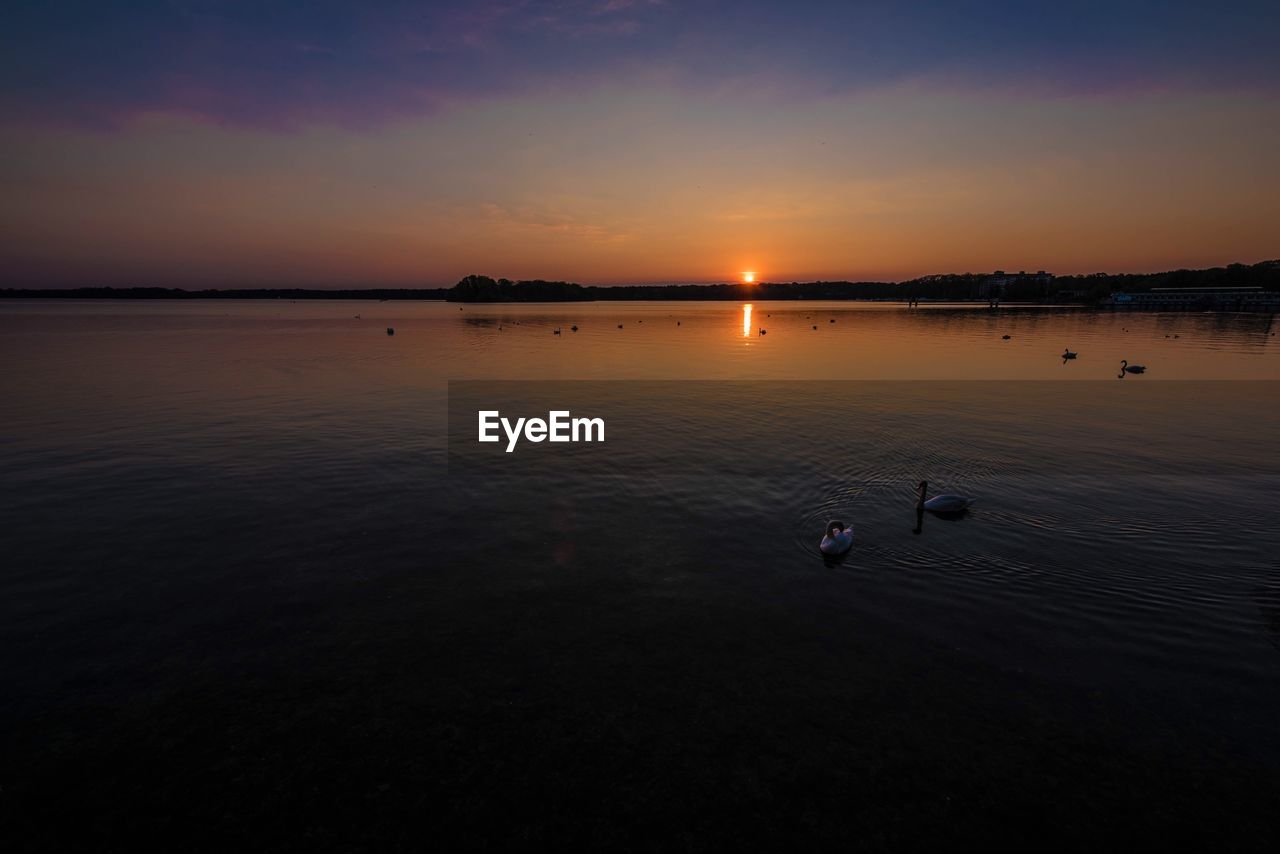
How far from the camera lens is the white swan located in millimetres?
14983

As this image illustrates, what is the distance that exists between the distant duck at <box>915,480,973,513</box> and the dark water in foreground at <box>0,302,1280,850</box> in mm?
640

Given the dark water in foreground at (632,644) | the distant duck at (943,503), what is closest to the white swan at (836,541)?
the dark water in foreground at (632,644)

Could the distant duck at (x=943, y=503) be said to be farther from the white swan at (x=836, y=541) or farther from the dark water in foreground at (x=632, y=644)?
the white swan at (x=836, y=541)

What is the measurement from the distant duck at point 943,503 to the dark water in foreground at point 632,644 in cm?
64

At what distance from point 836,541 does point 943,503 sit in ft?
16.6

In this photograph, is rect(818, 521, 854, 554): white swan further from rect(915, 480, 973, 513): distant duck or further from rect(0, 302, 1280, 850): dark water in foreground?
rect(915, 480, 973, 513): distant duck

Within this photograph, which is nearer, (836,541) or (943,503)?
(836,541)

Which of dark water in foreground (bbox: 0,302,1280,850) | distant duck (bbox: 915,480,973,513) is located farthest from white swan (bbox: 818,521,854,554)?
distant duck (bbox: 915,480,973,513)

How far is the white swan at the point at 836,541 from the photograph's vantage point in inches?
590

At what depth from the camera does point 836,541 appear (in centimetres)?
1505

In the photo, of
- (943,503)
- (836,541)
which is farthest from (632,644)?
(943,503)

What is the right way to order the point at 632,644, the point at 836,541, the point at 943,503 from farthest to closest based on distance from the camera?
the point at 943,503, the point at 836,541, the point at 632,644

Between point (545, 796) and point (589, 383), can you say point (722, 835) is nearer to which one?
point (545, 796)

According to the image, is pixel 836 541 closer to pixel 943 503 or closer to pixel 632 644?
pixel 943 503
